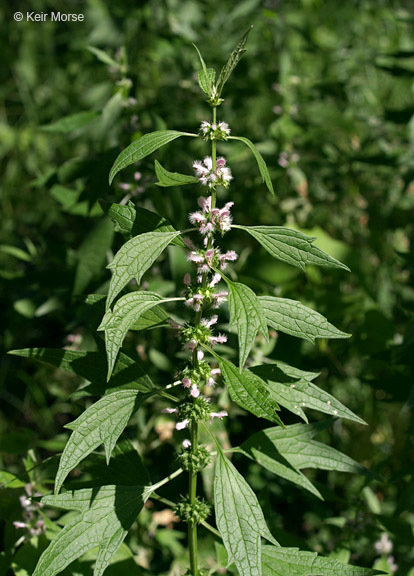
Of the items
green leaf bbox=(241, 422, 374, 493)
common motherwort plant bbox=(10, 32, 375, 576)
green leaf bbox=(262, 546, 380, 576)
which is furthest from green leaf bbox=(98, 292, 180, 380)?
green leaf bbox=(262, 546, 380, 576)

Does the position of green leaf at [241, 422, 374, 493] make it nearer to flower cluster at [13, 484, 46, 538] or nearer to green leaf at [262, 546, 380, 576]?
green leaf at [262, 546, 380, 576]

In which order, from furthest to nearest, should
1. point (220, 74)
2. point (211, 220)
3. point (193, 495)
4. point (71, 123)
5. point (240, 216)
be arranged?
point (240, 216)
point (71, 123)
point (193, 495)
point (211, 220)
point (220, 74)

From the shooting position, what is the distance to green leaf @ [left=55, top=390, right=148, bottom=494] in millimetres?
1103

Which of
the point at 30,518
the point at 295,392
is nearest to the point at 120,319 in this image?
the point at 295,392

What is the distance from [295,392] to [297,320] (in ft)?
0.60

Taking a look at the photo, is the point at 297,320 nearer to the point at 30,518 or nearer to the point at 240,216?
the point at 30,518

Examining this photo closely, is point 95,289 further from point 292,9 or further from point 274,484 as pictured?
point 292,9

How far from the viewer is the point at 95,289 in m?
1.93

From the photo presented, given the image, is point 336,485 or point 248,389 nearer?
point 248,389

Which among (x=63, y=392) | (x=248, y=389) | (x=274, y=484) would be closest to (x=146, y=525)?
(x=274, y=484)

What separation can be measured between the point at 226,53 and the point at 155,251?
78.6 inches

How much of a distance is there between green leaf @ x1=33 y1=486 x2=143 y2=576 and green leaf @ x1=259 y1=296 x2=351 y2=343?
48 centimetres

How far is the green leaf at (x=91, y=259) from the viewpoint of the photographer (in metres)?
1.85

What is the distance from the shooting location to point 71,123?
200cm
